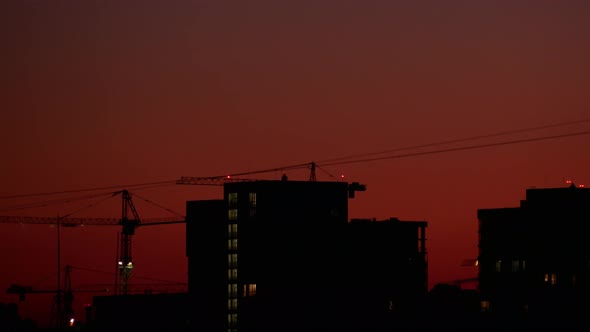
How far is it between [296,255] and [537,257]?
53.4m

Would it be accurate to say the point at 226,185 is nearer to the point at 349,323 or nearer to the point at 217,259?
the point at 217,259

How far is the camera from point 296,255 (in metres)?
181

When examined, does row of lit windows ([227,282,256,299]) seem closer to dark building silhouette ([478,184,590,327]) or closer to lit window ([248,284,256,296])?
lit window ([248,284,256,296])

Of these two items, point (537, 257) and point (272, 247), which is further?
point (272, 247)

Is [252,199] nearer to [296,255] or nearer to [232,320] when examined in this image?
[296,255]

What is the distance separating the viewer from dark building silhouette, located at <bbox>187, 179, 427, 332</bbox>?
578 feet

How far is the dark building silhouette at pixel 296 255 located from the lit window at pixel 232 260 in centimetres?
16

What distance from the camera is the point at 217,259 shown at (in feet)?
606

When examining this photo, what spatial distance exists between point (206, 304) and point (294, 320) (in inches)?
906

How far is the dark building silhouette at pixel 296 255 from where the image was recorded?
17612cm

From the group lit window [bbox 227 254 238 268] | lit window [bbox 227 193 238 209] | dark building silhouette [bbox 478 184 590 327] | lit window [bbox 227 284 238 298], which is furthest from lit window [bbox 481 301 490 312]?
lit window [bbox 227 193 238 209]

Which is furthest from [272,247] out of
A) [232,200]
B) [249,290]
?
[232,200]

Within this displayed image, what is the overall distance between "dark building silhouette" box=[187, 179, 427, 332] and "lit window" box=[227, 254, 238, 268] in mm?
164

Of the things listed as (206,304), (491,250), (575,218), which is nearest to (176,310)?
(206,304)
